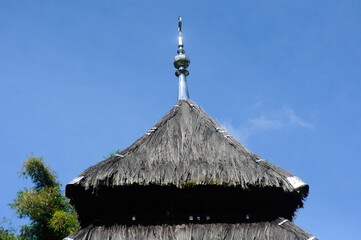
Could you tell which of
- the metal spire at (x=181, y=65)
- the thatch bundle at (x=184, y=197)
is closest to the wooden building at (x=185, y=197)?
the thatch bundle at (x=184, y=197)

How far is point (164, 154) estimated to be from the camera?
5383 mm

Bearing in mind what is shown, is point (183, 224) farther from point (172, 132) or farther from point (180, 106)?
point (180, 106)

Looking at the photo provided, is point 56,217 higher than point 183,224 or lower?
higher

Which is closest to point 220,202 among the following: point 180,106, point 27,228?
point 180,106

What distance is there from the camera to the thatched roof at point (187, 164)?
494cm

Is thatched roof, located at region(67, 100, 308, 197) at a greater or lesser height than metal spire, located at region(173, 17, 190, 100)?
lesser

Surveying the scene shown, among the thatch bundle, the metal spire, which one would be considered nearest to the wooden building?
the thatch bundle

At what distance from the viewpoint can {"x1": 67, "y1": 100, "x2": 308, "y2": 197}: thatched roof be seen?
494 centimetres

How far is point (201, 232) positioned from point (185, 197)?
440 mm

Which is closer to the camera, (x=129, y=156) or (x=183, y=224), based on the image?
(x=183, y=224)

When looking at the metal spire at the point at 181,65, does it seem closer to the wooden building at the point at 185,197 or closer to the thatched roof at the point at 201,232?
the wooden building at the point at 185,197

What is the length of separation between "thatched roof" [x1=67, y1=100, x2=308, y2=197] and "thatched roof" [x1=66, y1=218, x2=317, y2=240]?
45 cm

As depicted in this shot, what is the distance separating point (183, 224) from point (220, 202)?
1.65ft

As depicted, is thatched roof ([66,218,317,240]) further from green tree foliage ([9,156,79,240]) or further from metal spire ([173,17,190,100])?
→ green tree foliage ([9,156,79,240])
